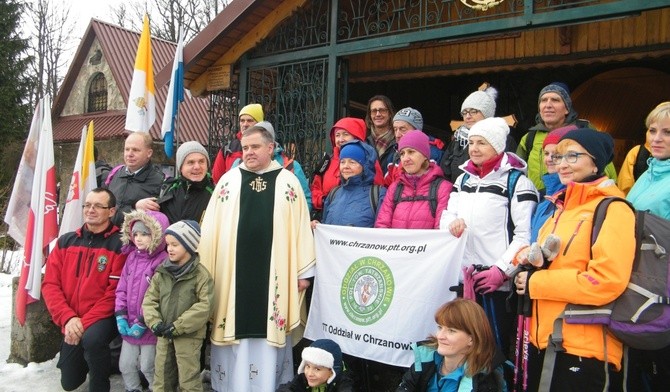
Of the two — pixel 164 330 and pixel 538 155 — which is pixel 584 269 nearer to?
pixel 538 155

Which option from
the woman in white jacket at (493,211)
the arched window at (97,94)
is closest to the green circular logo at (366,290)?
the woman in white jacket at (493,211)

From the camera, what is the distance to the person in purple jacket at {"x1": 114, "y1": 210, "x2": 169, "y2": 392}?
408 cm

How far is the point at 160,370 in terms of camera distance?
3.87 m

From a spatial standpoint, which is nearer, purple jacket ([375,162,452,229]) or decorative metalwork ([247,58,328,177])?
purple jacket ([375,162,452,229])

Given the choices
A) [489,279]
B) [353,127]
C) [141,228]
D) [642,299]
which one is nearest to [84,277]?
[141,228]

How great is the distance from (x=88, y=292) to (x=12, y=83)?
20.5 meters

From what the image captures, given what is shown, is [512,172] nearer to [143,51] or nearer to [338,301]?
[338,301]

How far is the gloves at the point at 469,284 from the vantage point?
129 inches

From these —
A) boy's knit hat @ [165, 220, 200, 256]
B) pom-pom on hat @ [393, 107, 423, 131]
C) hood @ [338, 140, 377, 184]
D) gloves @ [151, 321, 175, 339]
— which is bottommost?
gloves @ [151, 321, 175, 339]

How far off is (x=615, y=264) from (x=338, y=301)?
2046 millimetres

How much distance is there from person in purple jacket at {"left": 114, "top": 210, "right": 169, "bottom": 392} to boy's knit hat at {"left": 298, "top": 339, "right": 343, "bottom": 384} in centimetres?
129

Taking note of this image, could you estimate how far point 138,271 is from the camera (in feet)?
13.6

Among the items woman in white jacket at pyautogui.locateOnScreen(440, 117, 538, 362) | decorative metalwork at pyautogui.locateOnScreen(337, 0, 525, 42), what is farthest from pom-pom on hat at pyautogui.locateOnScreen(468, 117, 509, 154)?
decorative metalwork at pyautogui.locateOnScreen(337, 0, 525, 42)

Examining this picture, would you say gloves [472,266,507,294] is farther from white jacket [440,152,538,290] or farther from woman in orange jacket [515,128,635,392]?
woman in orange jacket [515,128,635,392]
